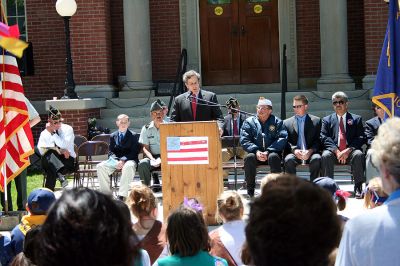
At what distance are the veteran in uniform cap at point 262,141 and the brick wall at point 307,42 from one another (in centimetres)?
652

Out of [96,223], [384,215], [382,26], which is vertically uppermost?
[382,26]

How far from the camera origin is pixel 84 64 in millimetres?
16391

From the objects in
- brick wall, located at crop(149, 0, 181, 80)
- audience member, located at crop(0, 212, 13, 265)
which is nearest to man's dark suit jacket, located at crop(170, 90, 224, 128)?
audience member, located at crop(0, 212, 13, 265)

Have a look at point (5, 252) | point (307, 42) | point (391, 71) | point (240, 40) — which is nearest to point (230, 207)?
point (5, 252)

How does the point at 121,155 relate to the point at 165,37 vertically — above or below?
below

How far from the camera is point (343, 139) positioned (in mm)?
11047

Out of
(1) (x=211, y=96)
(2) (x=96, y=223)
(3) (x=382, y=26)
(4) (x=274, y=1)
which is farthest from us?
(4) (x=274, y=1)

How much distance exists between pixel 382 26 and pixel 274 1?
308 cm

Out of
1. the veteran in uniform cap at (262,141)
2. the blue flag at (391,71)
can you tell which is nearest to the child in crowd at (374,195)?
the blue flag at (391,71)

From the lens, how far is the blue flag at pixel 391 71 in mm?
7762

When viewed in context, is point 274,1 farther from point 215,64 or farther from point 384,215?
point 384,215

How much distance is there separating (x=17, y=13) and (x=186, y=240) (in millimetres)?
14862

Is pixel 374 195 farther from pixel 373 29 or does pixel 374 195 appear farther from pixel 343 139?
pixel 373 29

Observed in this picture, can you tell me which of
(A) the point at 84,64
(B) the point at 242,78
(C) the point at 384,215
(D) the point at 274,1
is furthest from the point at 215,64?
(C) the point at 384,215
